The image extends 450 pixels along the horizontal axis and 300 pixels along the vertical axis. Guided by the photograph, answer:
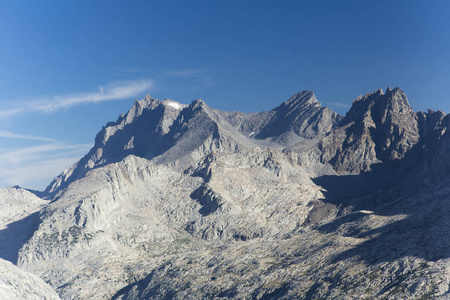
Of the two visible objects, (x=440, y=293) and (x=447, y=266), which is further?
(x=447, y=266)

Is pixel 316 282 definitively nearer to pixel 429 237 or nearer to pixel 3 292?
pixel 429 237

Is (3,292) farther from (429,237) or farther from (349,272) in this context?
(429,237)

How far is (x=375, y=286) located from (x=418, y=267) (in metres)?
18.1

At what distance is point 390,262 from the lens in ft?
609

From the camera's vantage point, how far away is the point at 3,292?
145m

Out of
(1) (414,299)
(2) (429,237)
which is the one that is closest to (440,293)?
(1) (414,299)

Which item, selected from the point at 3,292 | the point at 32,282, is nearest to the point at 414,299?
the point at 3,292

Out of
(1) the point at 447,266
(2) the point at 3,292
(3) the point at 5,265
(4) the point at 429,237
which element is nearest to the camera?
(2) the point at 3,292

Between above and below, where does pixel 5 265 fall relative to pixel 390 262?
above

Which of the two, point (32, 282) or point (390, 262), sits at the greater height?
point (32, 282)

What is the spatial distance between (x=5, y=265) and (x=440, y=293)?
15766 centimetres

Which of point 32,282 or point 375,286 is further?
point 32,282

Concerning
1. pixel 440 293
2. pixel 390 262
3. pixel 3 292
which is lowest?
pixel 440 293

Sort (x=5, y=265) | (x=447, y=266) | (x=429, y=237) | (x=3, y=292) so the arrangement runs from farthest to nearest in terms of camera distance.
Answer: (x=429, y=237)
(x=5, y=265)
(x=447, y=266)
(x=3, y=292)
